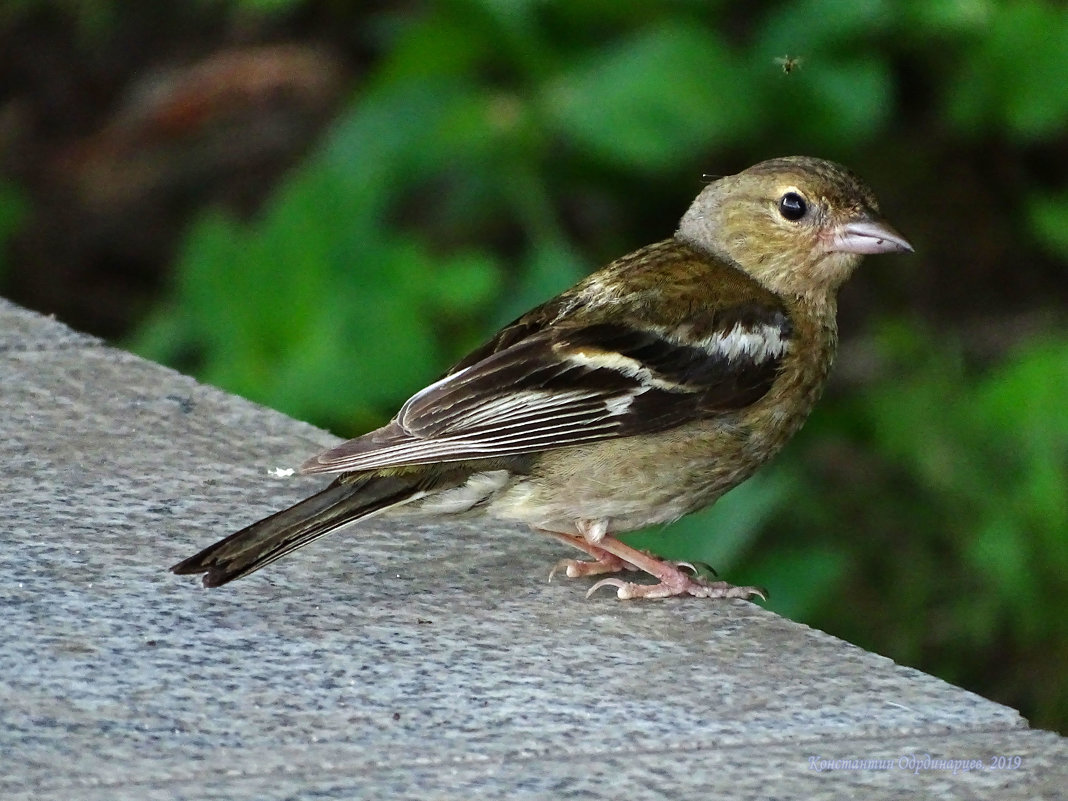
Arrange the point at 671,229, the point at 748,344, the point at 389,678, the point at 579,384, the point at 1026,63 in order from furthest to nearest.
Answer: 1. the point at 671,229
2. the point at 1026,63
3. the point at 748,344
4. the point at 579,384
5. the point at 389,678

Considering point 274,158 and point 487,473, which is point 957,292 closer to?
point 274,158

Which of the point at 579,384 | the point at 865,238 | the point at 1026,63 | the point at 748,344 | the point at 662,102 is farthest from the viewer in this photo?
the point at 1026,63

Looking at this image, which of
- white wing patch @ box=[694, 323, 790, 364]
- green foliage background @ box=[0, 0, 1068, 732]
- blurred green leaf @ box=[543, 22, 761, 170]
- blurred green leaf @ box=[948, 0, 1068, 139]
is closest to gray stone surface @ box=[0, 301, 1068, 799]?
white wing patch @ box=[694, 323, 790, 364]

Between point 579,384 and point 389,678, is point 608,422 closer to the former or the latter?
point 579,384

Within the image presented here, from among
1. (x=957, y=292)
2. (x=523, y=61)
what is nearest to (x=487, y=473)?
(x=523, y=61)

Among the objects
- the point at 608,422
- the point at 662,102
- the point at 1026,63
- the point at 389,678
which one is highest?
the point at 1026,63

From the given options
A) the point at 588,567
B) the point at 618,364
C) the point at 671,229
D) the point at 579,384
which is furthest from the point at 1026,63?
the point at 588,567

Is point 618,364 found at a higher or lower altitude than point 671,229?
lower

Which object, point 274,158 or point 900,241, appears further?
point 274,158
